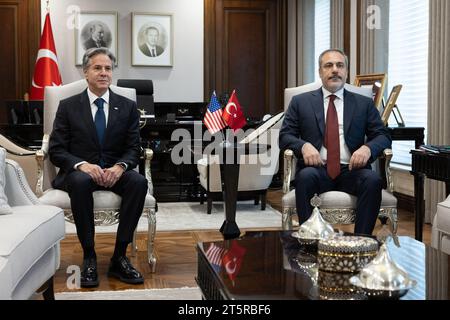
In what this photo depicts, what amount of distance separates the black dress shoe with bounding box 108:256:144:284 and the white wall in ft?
16.3

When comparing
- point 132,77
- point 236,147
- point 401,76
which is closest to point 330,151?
point 236,147

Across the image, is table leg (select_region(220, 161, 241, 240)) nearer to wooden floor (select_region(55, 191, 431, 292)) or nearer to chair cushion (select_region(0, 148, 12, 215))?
wooden floor (select_region(55, 191, 431, 292))

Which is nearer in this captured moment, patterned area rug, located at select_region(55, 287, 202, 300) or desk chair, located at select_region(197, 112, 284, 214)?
patterned area rug, located at select_region(55, 287, 202, 300)

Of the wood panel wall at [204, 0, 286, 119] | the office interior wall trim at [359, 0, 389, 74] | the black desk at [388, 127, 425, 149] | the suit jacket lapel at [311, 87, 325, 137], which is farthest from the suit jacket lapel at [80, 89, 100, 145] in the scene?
the wood panel wall at [204, 0, 286, 119]

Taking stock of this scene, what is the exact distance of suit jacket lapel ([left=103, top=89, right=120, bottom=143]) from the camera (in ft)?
10.4

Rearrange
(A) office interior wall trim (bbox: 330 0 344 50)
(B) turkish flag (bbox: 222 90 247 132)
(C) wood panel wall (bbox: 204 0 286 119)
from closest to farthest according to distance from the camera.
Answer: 1. (B) turkish flag (bbox: 222 90 247 132)
2. (A) office interior wall trim (bbox: 330 0 344 50)
3. (C) wood panel wall (bbox: 204 0 286 119)

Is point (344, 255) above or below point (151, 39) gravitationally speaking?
below

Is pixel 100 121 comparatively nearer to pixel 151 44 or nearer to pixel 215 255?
pixel 215 255

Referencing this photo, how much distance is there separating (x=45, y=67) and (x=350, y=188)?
5013mm

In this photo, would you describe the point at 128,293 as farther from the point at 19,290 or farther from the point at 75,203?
the point at 19,290

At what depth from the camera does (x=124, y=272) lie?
2.96m

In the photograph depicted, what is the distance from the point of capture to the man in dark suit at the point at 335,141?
3.00 meters

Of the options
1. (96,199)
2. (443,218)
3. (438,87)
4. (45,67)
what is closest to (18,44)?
(45,67)

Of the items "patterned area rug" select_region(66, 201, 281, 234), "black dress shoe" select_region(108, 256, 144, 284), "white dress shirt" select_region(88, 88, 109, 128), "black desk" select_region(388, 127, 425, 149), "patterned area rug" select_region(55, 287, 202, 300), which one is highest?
"white dress shirt" select_region(88, 88, 109, 128)
